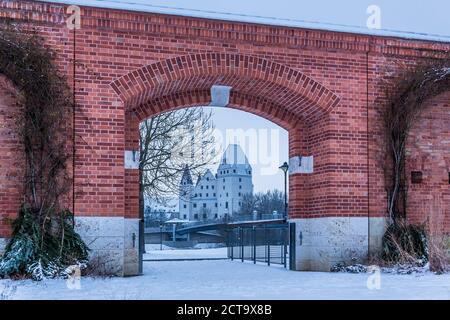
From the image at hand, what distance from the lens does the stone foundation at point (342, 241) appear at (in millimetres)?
13172

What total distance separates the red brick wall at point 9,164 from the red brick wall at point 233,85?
0.97 m

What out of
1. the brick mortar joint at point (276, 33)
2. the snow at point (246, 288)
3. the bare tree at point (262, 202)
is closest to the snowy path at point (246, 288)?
the snow at point (246, 288)

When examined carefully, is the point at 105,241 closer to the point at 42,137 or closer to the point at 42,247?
the point at 42,247

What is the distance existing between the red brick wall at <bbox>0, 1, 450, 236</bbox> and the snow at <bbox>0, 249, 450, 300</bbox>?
1922 millimetres

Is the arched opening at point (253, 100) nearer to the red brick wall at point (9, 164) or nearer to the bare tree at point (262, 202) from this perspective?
the red brick wall at point (9, 164)

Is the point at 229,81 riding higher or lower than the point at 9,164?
higher

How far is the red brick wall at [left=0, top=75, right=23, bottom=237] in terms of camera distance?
11.4 metres

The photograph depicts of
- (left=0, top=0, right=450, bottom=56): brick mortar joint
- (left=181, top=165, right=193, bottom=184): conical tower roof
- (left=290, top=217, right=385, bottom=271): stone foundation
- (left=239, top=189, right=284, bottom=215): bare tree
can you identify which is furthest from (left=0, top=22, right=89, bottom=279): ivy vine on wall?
(left=239, top=189, right=284, bottom=215): bare tree

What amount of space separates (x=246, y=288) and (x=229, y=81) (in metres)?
4.92

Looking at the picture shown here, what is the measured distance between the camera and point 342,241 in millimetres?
13180

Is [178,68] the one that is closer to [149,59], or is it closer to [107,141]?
[149,59]

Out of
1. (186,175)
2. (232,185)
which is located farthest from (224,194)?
(186,175)

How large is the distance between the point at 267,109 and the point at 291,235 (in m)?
2.65
